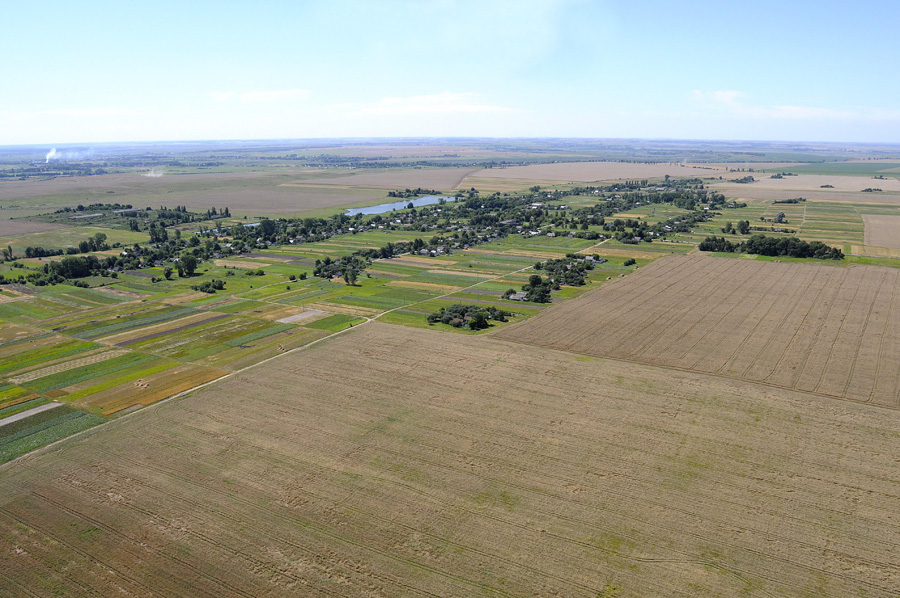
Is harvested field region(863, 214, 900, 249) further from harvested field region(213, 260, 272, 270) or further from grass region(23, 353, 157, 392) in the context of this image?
grass region(23, 353, 157, 392)

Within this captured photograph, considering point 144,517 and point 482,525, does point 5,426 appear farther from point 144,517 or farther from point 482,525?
point 482,525

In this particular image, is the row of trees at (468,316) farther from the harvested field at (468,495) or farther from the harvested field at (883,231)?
the harvested field at (883,231)

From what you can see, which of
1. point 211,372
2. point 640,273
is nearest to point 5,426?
point 211,372

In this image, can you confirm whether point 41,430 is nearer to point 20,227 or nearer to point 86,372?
point 86,372

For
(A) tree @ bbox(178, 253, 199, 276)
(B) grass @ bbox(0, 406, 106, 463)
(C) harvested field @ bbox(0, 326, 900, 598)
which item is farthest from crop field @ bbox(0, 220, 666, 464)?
(C) harvested field @ bbox(0, 326, 900, 598)

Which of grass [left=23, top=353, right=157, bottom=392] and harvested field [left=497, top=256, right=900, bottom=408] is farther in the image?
harvested field [left=497, top=256, right=900, bottom=408]

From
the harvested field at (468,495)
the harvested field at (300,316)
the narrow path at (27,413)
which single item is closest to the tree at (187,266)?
the harvested field at (300,316)
